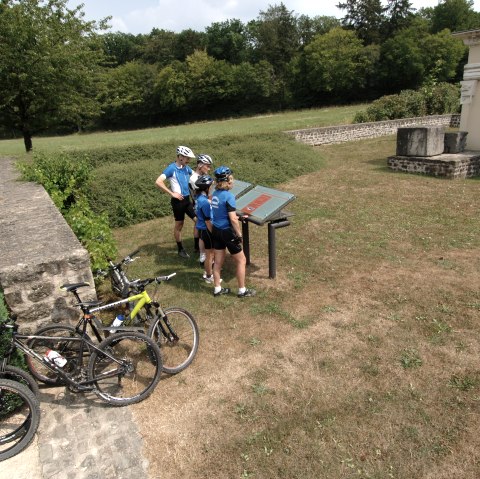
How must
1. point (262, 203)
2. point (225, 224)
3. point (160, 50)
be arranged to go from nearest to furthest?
point (225, 224)
point (262, 203)
point (160, 50)

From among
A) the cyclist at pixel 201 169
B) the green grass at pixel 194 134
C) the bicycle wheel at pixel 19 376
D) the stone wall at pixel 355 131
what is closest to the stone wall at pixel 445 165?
the stone wall at pixel 355 131

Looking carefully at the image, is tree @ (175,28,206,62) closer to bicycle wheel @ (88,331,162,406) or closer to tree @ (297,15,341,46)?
tree @ (297,15,341,46)

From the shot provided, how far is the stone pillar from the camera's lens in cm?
1344

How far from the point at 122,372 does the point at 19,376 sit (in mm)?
878

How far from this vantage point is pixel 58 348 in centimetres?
395

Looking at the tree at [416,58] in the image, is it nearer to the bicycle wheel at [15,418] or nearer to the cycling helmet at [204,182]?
the cycling helmet at [204,182]

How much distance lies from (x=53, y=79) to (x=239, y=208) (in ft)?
39.5

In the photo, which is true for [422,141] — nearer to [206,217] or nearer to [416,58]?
[206,217]

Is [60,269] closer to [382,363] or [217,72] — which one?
[382,363]

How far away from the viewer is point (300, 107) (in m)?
60.6

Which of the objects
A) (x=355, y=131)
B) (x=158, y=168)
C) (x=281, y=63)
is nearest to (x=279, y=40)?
(x=281, y=63)

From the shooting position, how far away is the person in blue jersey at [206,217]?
18.8 ft

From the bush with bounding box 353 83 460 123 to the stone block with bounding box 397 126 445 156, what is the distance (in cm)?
1123

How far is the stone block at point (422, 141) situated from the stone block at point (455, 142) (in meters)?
0.44
